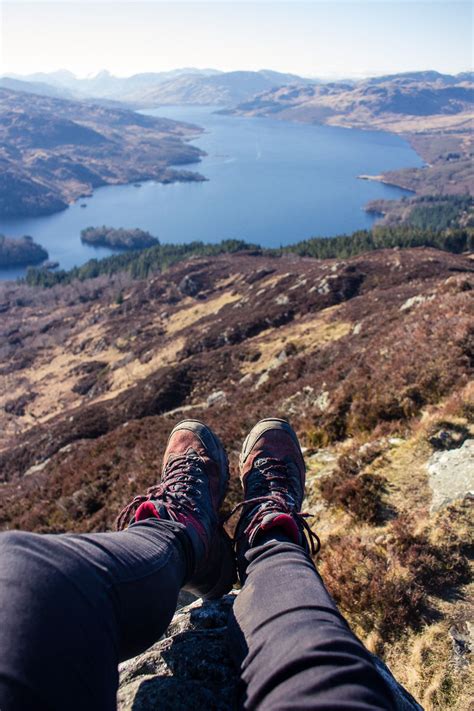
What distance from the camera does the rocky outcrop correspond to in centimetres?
239

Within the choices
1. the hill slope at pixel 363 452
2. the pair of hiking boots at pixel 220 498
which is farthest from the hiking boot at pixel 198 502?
the hill slope at pixel 363 452

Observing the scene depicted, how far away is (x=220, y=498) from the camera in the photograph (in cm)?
472

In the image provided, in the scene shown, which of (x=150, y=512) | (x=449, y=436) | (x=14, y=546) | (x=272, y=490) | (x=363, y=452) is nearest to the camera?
(x=14, y=546)

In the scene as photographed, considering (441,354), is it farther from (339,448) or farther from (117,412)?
(117,412)

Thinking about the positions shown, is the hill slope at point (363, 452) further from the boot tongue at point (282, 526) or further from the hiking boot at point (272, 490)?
the boot tongue at point (282, 526)

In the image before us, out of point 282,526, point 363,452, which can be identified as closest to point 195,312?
point 363,452

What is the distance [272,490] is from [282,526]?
92 centimetres

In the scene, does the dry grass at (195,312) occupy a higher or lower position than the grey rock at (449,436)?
lower

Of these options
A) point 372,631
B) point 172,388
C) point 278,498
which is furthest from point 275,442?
point 172,388

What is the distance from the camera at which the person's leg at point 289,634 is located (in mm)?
1852

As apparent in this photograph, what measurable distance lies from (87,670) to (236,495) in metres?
4.52

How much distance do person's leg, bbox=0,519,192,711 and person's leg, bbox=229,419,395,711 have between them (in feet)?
1.98

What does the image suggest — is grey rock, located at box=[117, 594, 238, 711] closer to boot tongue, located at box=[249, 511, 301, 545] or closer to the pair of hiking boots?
the pair of hiking boots

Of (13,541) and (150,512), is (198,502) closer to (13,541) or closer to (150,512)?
(150,512)
